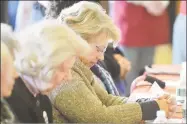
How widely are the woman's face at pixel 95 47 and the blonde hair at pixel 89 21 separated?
27 millimetres

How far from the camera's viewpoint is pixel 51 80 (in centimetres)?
227

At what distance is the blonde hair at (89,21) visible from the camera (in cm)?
271

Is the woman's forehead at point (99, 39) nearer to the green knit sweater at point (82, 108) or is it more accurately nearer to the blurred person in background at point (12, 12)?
the green knit sweater at point (82, 108)

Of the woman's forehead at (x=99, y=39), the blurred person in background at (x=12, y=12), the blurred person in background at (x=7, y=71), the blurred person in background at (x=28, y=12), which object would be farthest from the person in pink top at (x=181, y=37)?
the blurred person in background at (x=7, y=71)

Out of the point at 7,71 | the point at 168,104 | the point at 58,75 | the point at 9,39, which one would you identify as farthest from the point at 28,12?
the point at 7,71

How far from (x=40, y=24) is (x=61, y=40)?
0.13m

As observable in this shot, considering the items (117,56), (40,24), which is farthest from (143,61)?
(40,24)

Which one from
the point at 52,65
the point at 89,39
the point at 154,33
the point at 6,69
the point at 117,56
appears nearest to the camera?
the point at 6,69

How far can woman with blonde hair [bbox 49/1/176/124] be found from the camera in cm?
251

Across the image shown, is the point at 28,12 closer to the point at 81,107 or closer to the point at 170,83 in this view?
the point at 170,83

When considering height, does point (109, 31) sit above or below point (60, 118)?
above

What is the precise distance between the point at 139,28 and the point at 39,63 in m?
2.85

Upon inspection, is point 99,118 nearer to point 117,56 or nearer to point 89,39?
point 89,39

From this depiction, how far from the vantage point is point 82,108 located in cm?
251
